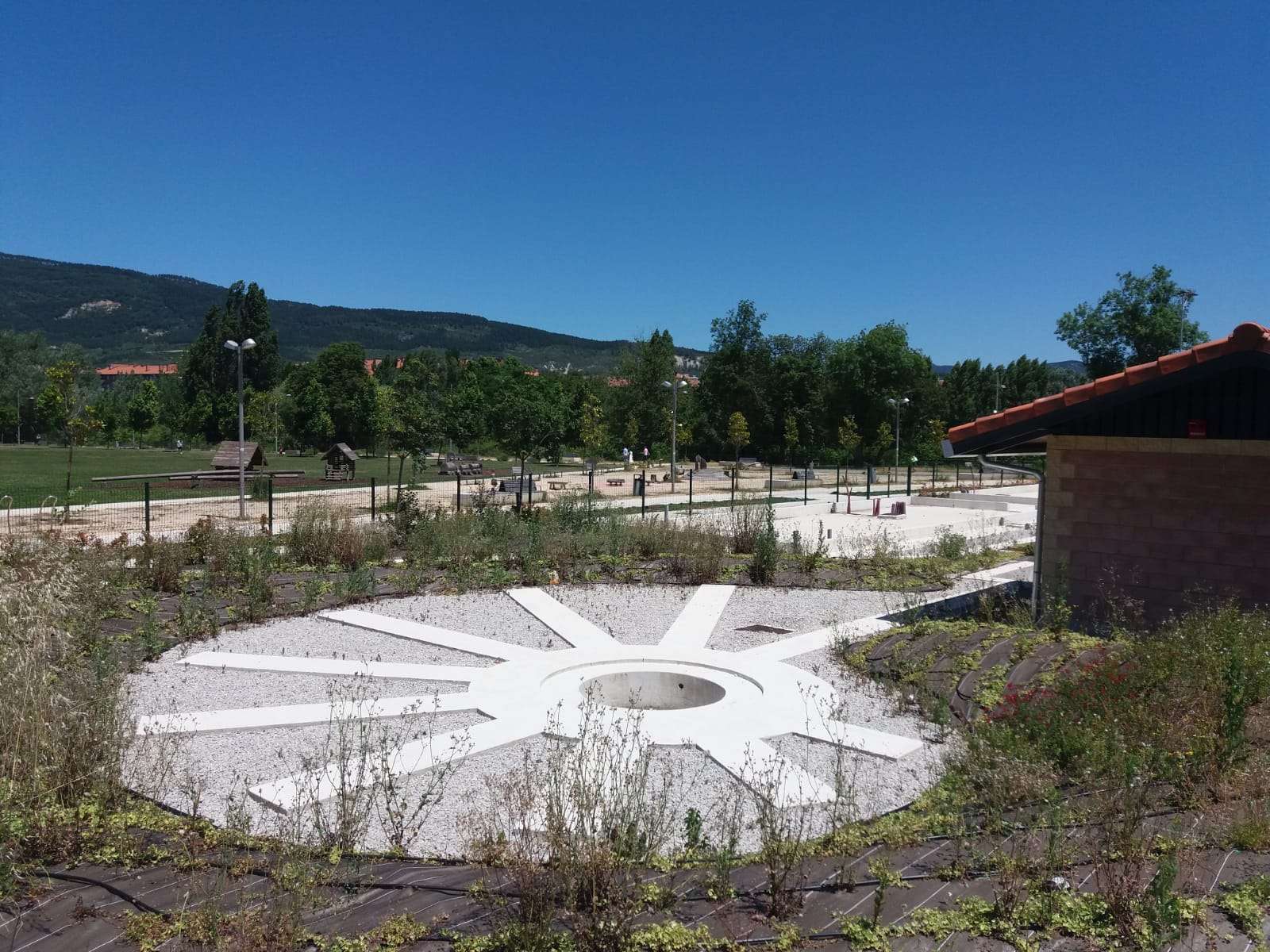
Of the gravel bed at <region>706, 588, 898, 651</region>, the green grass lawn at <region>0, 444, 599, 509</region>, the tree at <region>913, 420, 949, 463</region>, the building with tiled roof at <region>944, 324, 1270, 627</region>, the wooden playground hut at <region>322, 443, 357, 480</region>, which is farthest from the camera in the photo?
the tree at <region>913, 420, 949, 463</region>

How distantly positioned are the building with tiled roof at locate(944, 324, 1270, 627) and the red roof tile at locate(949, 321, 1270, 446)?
0.04 feet

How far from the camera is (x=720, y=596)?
11.4 m

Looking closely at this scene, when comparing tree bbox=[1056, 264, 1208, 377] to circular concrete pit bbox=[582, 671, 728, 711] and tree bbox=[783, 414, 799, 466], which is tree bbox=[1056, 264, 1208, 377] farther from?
circular concrete pit bbox=[582, 671, 728, 711]

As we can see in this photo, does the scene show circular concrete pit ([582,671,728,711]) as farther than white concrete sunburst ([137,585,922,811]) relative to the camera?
Yes

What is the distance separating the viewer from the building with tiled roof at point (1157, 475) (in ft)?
26.7

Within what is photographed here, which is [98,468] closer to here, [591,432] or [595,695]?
[591,432]

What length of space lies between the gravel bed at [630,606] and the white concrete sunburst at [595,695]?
20 cm

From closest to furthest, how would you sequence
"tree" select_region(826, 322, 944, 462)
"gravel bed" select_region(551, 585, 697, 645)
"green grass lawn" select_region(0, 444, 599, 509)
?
1. "gravel bed" select_region(551, 585, 697, 645)
2. "green grass lawn" select_region(0, 444, 599, 509)
3. "tree" select_region(826, 322, 944, 462)

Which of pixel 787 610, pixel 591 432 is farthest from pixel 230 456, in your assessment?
pixel 787 610

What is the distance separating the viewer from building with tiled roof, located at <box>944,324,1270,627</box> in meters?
8.12

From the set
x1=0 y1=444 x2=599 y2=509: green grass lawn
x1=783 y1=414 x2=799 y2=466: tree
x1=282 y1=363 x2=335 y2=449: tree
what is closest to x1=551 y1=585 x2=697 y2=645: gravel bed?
x1=0 y1=444 x2=599 y2=509: green grass lawn

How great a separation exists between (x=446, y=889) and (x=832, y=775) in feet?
9.06

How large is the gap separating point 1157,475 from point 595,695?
19.5ft

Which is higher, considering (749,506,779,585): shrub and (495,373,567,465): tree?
(495,373,567,465): tree
